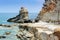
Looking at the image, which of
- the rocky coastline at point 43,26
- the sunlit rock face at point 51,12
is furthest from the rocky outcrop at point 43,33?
the sunlit rock face at point 51,12

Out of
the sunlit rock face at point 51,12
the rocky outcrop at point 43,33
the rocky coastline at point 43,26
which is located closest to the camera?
the rocky outcrop at point 43,33

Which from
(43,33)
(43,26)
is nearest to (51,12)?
(43,26)

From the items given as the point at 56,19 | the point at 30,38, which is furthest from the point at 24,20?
the point at 30,38

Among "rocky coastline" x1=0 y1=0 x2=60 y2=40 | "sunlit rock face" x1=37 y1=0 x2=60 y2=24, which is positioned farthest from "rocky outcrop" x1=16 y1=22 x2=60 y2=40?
"sunlit rock face" x1=37 y1=0 x2=60 y2=24

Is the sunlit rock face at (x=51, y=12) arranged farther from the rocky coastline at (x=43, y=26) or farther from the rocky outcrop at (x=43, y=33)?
the rocky outcrop at (x=43, y=33)

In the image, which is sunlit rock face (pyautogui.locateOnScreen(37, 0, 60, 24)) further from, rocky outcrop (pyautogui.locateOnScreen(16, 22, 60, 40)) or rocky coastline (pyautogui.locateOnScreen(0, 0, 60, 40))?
rocky outcrop (pyautogui.locateOnScreen(16, 22, 60, 40))

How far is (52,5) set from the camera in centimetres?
4634

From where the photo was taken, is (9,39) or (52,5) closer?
(9,39)

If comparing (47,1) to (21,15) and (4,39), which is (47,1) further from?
(21,15)

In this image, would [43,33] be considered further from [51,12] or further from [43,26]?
[51,12]

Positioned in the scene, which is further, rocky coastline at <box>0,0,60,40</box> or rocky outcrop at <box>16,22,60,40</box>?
rocky coastline at <box>0,0,60,40</box>

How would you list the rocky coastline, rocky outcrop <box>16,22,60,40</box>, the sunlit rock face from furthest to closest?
1. the sunlit rock face
2. the rocky coastline
3. rocky outcrop <box>16,22,60,40</box>

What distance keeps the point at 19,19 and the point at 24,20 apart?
7.67m

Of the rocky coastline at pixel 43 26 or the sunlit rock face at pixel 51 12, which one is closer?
the rocky coastline at pixel 43 26
